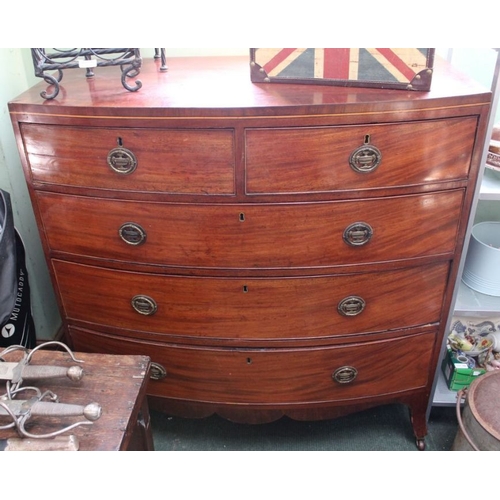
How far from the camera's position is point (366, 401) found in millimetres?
1458

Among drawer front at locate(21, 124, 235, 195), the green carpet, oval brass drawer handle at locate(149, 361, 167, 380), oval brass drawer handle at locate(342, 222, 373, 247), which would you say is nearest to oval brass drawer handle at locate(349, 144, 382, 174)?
oval brass drawer handle at locate(342, 222, 373, 247)

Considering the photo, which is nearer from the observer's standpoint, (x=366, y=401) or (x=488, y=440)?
(x=488, y=440)

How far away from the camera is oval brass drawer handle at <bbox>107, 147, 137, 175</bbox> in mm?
1092

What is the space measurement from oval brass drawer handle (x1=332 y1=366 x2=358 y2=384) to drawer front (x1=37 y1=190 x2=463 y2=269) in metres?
0.34

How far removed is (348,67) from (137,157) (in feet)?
1.67

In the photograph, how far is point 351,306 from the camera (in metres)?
1.28

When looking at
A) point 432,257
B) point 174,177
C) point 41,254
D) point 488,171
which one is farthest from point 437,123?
point 41,254

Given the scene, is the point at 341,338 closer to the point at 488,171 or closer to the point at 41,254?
the point at 488,171

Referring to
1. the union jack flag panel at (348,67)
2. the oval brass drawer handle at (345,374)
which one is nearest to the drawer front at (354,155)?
the union jack flag panel at (348,67)

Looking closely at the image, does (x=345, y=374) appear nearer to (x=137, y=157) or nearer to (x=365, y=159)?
(x=365, y=159)

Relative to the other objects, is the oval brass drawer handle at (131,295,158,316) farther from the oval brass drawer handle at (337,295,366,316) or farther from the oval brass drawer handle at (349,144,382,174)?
the oval brass drawer handle at (349,144,382,174)

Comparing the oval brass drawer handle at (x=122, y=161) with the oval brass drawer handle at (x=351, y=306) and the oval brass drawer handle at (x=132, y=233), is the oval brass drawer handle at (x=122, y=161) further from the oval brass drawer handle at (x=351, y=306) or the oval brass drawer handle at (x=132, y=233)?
the oval brass drawer handle at (x=351, y=306)

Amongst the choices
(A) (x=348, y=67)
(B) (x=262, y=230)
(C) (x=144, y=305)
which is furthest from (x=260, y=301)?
(A) (x=348, y=67)
